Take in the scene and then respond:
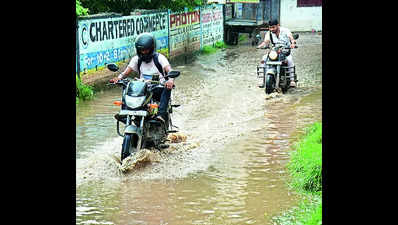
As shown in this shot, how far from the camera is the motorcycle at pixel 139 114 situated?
308 inches

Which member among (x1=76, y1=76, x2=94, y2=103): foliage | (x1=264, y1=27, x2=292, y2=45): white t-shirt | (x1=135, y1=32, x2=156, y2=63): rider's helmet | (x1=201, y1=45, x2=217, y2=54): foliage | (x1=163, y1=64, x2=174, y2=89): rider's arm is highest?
(x1=264, y1=27, x2=292, y2=45): white t-shirt

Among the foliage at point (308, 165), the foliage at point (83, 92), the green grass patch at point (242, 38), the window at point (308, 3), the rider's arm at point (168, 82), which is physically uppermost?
the window at point (308, 3)

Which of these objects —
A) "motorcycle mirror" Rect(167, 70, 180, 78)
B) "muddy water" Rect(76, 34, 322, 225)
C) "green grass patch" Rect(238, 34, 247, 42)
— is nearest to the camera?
"muddy water" Rect(76, 34, 322, 225)

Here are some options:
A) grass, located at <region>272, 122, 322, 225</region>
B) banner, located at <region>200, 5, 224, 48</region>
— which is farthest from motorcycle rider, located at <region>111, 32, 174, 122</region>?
banner, located at <region>200, 5, 224, 48</region>

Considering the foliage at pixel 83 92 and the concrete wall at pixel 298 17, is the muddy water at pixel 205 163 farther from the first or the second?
the concrete wall at pixel 298 17

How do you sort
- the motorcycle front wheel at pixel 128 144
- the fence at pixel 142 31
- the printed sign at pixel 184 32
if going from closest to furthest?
the motorcycle front wheel at pixel 128 144
the fence at pixel 142 31
the printed sign at pixel 184 32

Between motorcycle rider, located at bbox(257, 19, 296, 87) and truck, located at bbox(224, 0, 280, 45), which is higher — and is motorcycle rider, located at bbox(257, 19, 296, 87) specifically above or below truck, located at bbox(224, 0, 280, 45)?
below

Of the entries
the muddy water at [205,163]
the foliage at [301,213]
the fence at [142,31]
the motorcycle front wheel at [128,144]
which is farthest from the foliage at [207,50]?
the foliage at [301,213]

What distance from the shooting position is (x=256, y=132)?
33.1 feet

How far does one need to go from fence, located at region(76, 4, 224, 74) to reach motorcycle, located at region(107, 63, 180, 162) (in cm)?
550

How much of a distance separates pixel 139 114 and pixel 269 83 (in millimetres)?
5773

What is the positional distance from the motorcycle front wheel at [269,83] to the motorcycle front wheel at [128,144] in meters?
5.68

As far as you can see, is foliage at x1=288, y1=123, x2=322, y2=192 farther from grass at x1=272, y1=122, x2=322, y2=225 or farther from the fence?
the fence

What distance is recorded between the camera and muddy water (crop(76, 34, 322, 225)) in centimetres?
648
